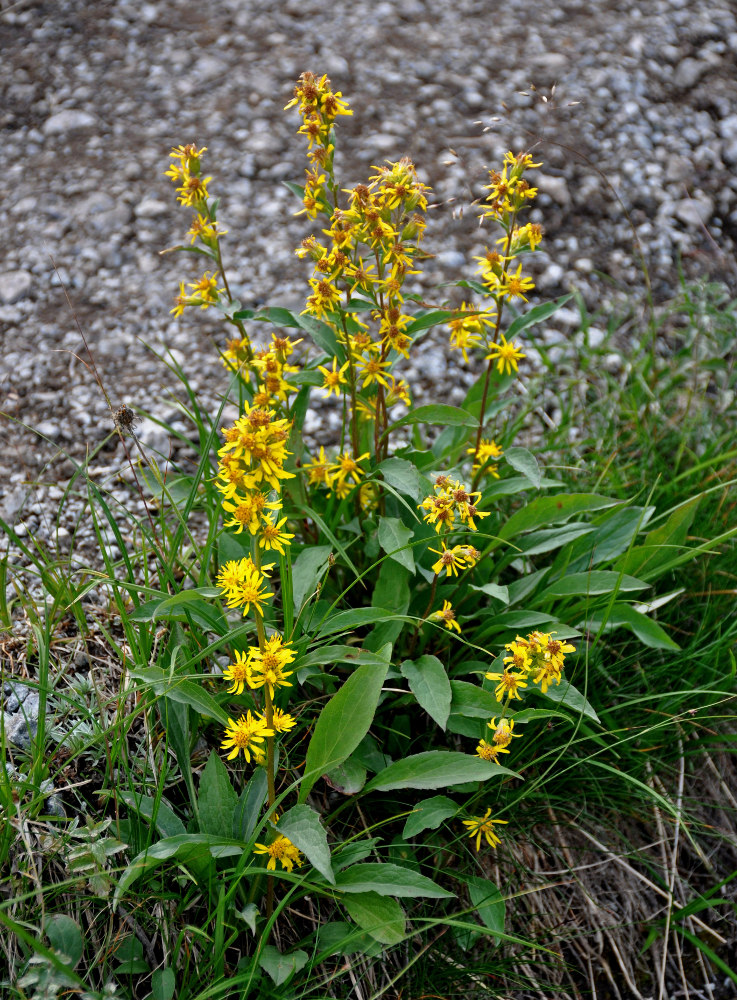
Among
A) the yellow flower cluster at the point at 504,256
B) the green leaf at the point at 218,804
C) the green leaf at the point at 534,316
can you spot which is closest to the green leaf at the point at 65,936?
the green leaf at the point at 218,804

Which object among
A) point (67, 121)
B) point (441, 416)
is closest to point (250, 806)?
point (441, 416)

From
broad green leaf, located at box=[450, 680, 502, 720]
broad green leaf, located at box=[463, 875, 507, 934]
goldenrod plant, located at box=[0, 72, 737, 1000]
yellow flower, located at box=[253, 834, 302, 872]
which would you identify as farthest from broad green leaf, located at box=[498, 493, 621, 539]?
yellow flower, located at box=[253, 834, 302, 872]

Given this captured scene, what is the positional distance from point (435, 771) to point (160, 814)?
0.60 m

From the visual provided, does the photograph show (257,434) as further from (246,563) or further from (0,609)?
(0,609)

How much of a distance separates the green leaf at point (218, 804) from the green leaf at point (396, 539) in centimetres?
59

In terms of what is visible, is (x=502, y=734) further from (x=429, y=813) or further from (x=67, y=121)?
(x=67, y=121)

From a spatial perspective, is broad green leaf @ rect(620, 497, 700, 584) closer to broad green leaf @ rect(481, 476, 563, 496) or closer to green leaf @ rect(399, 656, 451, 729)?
broad green leaf @ rect(481, 476, 563, 496)

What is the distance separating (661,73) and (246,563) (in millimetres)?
3873

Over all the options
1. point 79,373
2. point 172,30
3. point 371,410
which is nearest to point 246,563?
point 371,410

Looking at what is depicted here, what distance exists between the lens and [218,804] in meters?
1.71

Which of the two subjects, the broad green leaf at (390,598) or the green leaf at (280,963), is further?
the broad green leaf at (390,598)

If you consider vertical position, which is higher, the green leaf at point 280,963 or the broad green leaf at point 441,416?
the broad green leaf at point 441,416

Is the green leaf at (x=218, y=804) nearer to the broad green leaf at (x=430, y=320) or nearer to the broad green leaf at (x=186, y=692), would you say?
the broad green leaf at (x=186, y=692)

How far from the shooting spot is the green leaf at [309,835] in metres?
1.47
